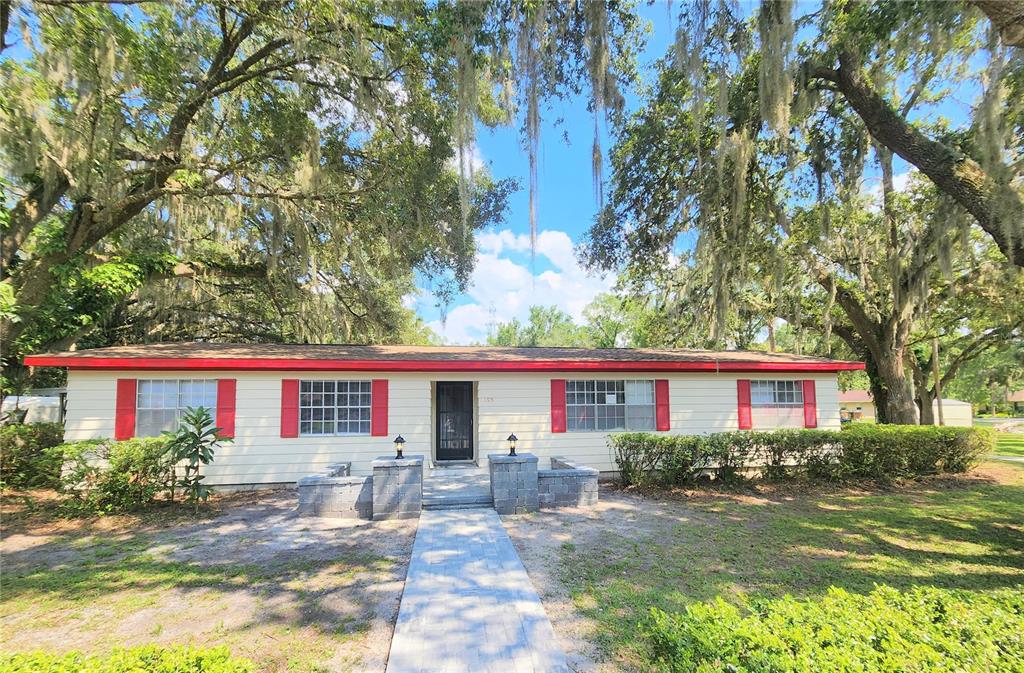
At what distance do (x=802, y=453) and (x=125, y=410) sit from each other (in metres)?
13.0

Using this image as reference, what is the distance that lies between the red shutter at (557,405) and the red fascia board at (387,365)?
0.34 meters

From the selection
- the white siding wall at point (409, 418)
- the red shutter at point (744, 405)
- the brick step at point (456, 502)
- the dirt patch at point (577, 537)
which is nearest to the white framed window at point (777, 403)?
the red shutter at point (744, 405)

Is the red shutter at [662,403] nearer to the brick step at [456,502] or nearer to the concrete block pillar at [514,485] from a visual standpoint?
the concrete block pillar at [514,485]

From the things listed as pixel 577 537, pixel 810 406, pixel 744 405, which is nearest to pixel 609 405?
pixel 744 405

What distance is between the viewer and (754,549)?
5.74 metres

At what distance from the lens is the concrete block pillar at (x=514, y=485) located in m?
7.41

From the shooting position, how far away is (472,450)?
10883 millimetres

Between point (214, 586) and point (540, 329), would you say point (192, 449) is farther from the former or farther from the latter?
point (540, 329)

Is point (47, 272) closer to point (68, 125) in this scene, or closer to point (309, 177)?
point (68, 125)

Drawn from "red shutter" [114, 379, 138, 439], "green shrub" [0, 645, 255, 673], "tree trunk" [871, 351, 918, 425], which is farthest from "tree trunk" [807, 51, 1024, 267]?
"red shutter" [114, 379, 138, 439]

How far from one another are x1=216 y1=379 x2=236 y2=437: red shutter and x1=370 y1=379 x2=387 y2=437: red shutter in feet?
8.47

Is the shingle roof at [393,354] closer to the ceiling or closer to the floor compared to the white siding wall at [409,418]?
closer to the ceiling

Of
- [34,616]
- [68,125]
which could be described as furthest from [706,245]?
[68,125]

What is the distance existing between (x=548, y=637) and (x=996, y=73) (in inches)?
331
